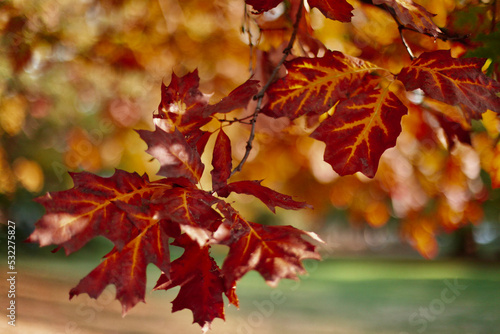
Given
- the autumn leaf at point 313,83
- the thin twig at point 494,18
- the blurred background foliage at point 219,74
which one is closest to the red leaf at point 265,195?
the autumn leaf at point 313,83

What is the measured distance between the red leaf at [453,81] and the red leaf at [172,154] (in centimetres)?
29

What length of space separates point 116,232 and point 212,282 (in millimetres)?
141

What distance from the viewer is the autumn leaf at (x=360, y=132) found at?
0.63 m

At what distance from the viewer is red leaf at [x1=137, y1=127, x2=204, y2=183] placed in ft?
1.70

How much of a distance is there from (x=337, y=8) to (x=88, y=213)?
1.45ft

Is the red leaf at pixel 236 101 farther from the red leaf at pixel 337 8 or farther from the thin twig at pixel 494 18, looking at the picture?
the thin twig at pixel 494 18

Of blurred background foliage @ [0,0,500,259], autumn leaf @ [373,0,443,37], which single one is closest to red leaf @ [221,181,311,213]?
autumn leaf @ [373,0,443,37]

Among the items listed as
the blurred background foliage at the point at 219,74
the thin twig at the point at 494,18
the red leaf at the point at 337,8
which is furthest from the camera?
the blurred background foliage at the point at 219,74

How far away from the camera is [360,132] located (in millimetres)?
633

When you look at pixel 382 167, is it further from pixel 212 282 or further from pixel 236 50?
pixel 212 282

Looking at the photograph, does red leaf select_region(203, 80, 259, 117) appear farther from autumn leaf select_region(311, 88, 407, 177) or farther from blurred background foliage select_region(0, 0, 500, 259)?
blurred background foliage select_region(0, 0, 500, 259)

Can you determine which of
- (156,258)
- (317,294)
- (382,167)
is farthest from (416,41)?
(317,294)

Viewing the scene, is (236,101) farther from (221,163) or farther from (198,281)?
(198,281)

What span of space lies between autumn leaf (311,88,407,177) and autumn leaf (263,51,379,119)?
5 centimetres
